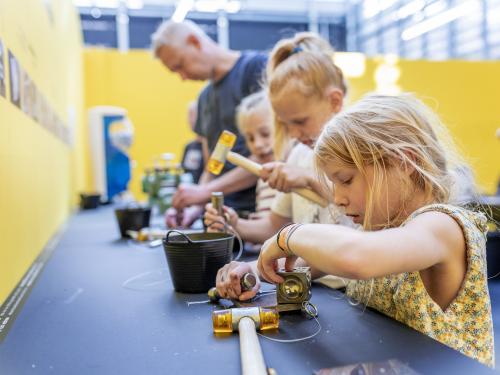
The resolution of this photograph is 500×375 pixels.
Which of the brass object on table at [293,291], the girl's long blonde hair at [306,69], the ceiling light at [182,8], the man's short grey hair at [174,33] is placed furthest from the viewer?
the ceiling light at [182,8]

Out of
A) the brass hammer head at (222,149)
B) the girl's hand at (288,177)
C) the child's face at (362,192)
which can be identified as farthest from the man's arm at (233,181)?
the child's face at (362,192)

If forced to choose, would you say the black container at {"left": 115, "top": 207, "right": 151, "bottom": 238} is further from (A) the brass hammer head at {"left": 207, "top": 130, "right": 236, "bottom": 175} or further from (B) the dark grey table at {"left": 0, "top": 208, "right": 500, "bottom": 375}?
(B) the dark grey table at {"left": 0, "top": 208, "right": 500, "bottom": 375}

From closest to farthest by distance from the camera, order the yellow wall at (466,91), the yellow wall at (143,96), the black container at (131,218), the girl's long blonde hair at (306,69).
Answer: the girl's long blonde hair at (306,69) → the black container at (131,218) → the yellow wall at (143,96) → the yellow wall at (466,91)

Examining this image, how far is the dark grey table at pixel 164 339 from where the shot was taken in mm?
628

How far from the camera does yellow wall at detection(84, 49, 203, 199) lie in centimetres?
535

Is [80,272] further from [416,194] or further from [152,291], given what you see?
[416,194]

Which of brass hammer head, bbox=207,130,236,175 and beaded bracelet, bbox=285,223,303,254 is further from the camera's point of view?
brass hammer head, bbox=207,130,236,175

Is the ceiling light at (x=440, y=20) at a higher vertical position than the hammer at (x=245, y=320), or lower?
higher

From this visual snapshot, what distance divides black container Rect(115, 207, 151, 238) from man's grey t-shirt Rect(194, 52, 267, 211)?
36 centimetres

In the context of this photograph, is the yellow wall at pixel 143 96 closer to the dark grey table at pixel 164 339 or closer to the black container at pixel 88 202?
the black container at pixel 88 202

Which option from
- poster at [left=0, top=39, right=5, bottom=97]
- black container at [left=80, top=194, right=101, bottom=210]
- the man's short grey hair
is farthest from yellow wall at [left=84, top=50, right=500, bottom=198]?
poster at [left=0, top=39, right=5, bottom=97]

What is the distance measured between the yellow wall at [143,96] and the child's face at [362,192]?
4.59 metres

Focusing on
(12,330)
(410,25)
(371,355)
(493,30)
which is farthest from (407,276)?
(410,25)

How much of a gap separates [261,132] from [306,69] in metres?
→ 0.48
